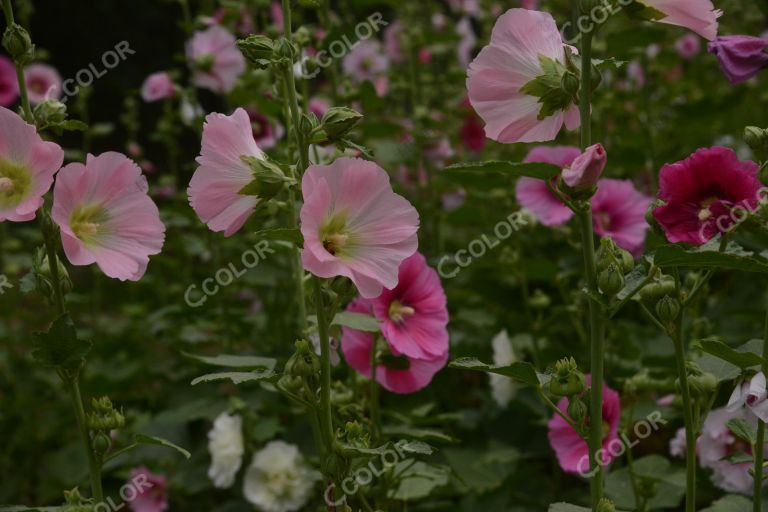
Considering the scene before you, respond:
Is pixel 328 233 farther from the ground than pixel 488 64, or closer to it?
closer to it

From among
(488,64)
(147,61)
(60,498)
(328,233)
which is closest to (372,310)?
(328,233)

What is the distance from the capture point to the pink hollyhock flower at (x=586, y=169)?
0.94 meters

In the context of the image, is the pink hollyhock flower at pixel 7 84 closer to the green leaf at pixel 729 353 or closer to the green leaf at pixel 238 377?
the green leaf at pixel 238 377

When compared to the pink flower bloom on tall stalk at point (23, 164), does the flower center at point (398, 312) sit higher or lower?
lower

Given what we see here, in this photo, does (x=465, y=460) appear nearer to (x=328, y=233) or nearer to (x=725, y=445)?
(x=725, y=445)

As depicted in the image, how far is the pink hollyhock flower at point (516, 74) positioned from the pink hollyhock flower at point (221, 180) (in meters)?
0.28

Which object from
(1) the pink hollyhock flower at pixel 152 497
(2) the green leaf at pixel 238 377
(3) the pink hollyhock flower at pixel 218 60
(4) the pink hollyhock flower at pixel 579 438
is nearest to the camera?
(2) the green leaf at pixel 238 377

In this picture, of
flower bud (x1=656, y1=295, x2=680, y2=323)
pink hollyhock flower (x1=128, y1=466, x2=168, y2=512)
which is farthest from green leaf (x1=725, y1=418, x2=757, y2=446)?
pink hollyhock flower (x1=128, y1=466, x2=168, y2=512)

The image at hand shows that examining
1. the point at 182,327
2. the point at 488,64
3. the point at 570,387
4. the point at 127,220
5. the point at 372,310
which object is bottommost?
the point at 182,327

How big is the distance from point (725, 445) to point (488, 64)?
0.89 metres

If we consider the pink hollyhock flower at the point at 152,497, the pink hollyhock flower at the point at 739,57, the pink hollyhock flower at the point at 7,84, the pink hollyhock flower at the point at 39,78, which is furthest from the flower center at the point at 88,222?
the pink hollyhock flower at the point at 39,78

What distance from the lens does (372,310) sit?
156 centimetres

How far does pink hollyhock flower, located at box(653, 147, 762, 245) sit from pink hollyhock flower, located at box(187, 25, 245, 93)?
5.21ft

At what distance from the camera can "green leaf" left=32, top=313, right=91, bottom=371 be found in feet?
3.81
